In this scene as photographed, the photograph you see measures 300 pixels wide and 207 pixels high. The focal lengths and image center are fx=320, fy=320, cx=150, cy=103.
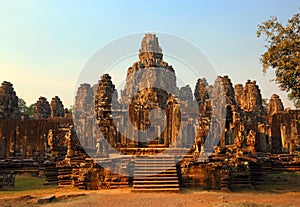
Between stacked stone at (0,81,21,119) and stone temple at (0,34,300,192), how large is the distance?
101 mm

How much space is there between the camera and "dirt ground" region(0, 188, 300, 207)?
10102mm

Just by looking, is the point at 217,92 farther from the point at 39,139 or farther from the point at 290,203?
the point at 290,203

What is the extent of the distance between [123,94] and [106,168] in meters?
31.8

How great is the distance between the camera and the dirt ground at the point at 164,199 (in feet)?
33.1

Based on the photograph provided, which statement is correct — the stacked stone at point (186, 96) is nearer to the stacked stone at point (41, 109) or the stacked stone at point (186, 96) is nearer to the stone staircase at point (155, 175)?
the stacked stone at point (41, 109)

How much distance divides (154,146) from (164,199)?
337 inches

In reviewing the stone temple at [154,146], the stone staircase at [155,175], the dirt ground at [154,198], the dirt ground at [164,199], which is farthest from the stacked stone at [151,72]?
the dirt ground at [164,199]

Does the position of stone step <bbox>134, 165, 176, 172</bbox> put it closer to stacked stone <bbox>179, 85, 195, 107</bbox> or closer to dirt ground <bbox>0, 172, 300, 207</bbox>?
dirt ground <bbox>0, 172, 300, 207</bbox>

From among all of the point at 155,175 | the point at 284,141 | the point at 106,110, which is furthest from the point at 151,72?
the point at 155,175

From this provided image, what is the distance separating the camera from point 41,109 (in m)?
42.3

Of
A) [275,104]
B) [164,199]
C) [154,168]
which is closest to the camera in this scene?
[164,199]

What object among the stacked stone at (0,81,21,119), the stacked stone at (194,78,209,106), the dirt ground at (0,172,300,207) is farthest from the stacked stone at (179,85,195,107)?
the dirt ground at (0,172,300,207)

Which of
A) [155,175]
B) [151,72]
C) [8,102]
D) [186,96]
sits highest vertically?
[151,72]

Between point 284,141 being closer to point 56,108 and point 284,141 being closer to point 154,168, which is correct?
point 154,168
